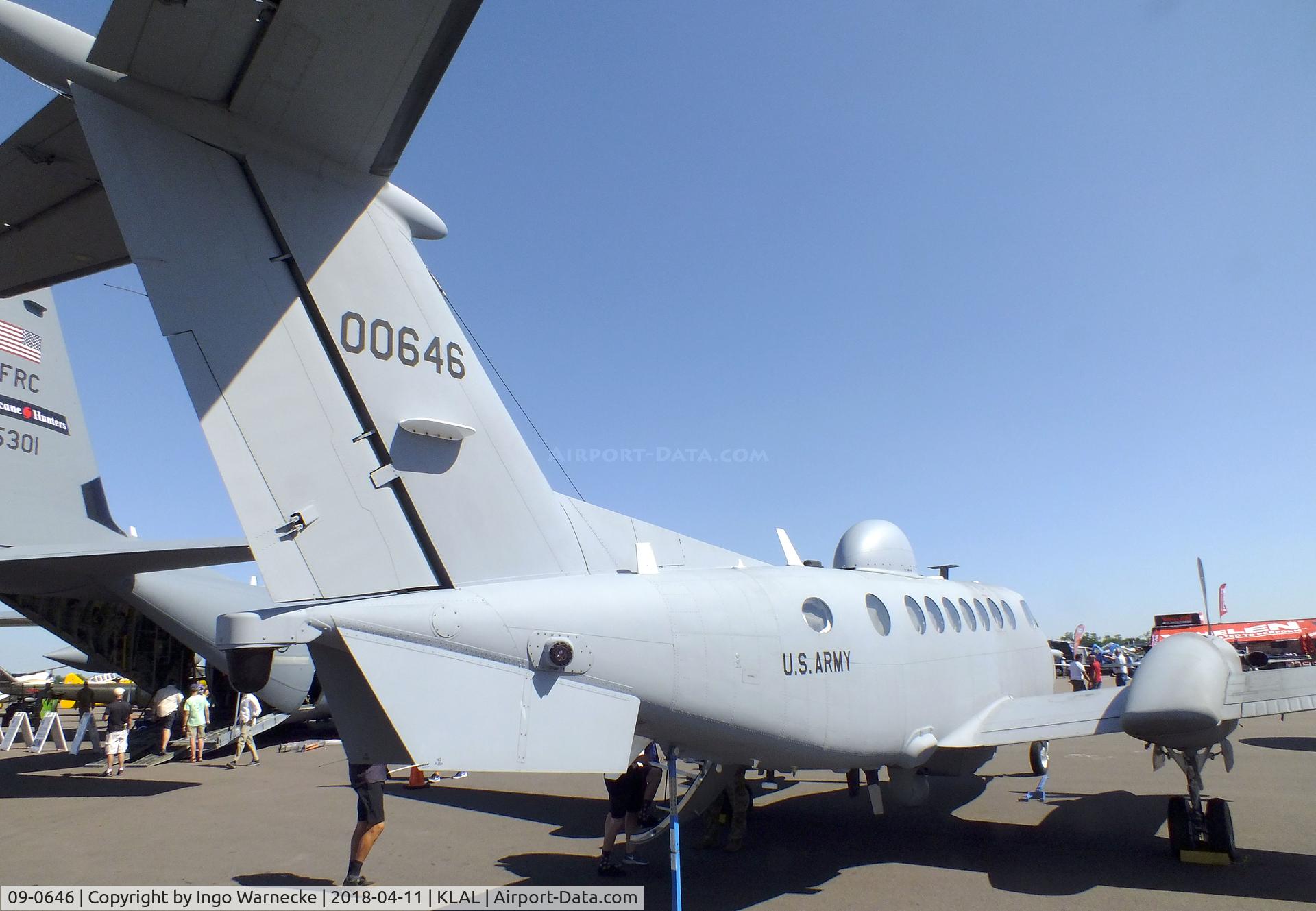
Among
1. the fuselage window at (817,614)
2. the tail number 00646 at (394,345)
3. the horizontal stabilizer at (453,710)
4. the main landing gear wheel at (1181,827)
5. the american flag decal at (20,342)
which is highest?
the american flag decal at (20,342)

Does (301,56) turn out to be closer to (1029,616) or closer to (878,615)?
(878,615)

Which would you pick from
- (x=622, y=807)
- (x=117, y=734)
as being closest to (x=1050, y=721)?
(x=622, y=807)

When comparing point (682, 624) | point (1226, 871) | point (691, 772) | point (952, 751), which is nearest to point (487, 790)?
point (691, 772)

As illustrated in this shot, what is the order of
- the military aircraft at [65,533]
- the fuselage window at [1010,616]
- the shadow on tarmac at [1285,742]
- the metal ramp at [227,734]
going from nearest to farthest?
the fuselage window at [1010,616] → the military aircraft at [65,533] → the shadow on tarmac at [1285,742] → the metal ramp at [227,734]

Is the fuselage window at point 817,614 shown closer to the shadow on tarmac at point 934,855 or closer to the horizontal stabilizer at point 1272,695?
the shadow on tarmac at point 934,855

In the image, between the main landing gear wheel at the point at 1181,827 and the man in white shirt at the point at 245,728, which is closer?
the main landing gear wheel at the point at 1181,827

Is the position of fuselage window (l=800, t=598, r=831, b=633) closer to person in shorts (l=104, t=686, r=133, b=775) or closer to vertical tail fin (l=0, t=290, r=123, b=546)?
person in shorts (l=104, t=686, r=133, b=775)

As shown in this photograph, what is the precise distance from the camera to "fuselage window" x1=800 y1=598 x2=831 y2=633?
6262 millimetres

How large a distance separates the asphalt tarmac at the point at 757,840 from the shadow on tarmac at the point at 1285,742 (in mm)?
2620

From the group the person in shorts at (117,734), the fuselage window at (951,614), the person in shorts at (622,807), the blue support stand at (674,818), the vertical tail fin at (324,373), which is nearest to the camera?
the vertical tail fin at (324,373)

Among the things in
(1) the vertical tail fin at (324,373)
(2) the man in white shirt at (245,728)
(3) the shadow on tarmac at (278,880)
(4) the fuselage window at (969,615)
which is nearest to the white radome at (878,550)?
(4) the fuselage window at (969,615)

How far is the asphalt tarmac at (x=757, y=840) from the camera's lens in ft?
21.9

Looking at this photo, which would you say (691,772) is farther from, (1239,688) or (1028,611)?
(1239,688)

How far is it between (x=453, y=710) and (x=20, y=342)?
52.3ft
